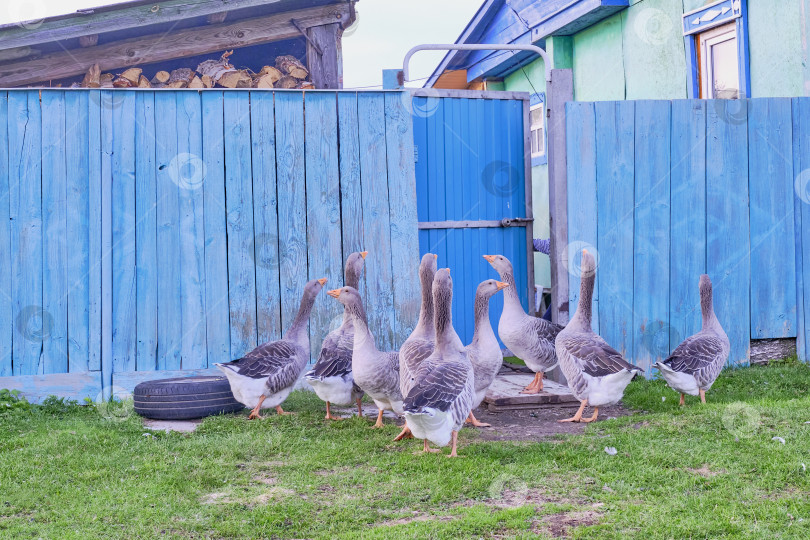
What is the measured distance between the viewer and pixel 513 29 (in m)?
15.6

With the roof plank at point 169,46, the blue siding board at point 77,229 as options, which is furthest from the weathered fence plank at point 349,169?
the roof plank at point 169,46

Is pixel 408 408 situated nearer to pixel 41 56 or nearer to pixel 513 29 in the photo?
pixel 41 56

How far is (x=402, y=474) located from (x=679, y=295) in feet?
15.4

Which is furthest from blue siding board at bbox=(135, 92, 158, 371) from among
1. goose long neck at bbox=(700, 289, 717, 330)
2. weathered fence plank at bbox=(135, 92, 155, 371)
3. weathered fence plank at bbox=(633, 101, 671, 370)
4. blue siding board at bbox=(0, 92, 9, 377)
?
goose long neck at bbox=(700, 289, 717, 330)

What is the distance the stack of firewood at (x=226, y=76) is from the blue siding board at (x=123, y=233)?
349 centimetres

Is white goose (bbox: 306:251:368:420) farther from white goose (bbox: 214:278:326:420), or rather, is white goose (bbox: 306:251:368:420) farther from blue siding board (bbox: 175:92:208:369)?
blue siding board (bbox: 175:92:208:369)

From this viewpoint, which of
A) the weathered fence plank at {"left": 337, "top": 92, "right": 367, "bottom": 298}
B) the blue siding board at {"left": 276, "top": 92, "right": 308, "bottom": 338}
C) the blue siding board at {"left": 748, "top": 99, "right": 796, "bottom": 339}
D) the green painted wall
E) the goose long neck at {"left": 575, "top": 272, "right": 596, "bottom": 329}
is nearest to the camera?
the goose long neck at {"left": 575, "top": 272, "right": 596, "bottom": 329}

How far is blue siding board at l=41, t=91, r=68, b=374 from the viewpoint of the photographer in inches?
309

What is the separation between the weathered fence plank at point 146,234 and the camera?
8047mm

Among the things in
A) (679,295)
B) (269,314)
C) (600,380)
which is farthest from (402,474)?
(679,295)

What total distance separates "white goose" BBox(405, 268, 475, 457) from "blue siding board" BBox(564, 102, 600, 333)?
8.88 feet

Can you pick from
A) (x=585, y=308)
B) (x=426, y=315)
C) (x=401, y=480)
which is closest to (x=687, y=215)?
(x=585, y=308)

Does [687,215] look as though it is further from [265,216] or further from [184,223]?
[184,223]

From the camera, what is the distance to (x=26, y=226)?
25.7 feet
